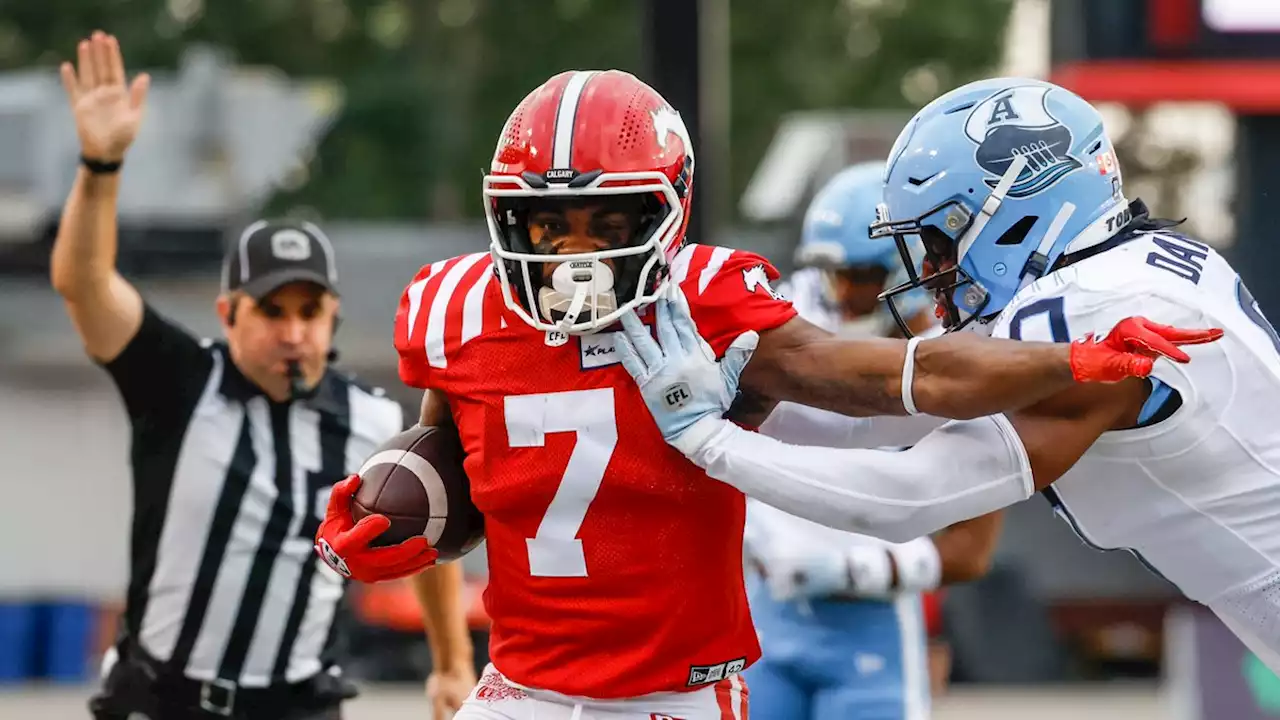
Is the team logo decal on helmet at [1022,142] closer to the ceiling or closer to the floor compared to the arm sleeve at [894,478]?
closer to the ceiling

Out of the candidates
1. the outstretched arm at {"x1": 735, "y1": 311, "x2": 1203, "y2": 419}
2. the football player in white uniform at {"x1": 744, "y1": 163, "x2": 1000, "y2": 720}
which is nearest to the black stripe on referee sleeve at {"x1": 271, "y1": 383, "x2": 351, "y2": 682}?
the football player in white uniform at {"x1": 744, "y1": 163, "x2": 1000, "y2": 720}

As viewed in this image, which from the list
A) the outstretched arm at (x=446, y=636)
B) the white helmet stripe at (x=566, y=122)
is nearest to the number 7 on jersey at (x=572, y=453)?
the white helmet stripe at (x=566, y=122)

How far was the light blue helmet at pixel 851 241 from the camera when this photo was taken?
13.8 ft

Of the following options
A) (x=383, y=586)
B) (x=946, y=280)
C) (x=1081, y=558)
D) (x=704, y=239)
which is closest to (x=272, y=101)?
(x=383, y=586)

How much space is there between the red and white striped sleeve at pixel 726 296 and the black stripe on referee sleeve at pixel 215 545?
4.98 ft

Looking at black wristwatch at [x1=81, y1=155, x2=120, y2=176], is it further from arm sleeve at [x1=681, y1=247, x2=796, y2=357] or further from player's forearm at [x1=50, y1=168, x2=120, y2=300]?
arm sleeve at [x1=681, y1=247, x2=796, y2=357]

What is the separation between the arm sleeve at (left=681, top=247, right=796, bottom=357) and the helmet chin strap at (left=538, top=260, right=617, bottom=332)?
145mm

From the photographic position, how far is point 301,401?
4.04 meters

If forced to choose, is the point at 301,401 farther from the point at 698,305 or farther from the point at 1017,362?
the point at 1017,362

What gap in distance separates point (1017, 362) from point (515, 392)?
29.2 inches

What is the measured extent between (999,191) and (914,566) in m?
1.33

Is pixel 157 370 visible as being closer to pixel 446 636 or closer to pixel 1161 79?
pixel 446 636

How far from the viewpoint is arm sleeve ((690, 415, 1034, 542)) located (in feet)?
8.77

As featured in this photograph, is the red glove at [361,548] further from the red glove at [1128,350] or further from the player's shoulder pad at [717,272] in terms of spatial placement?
the red glove at [1128,350]
